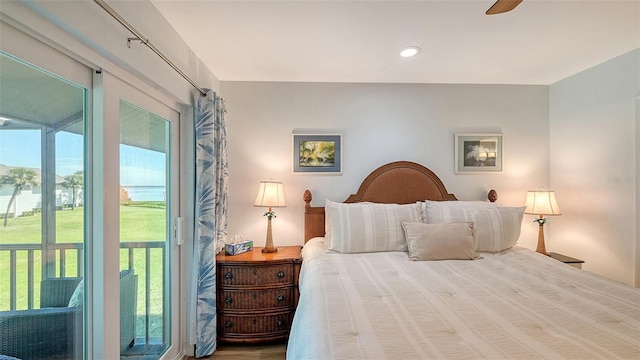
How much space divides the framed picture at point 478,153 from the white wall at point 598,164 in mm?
593

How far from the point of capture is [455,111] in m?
2.97

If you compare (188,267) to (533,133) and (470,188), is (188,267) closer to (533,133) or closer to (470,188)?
(470,188)

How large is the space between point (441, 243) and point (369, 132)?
1.31 m

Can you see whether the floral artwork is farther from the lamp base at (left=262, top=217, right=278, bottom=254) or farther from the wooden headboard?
the lamp base at (left=262, top=217, right=278, bottom=254)

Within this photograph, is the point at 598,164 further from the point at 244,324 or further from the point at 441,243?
the point at 244,324

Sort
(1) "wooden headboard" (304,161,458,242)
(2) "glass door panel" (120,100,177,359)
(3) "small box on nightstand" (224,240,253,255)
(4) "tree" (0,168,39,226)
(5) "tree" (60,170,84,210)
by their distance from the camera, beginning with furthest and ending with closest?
(1) "wooden headboard" (304,161,458,242), (3) "small box on nightstand" (224,240,253,255), (2) "glass door panel" (120,100,177,359), (5) "tree" (60,170,84,210), (4) "tree" (0,168,39,226)

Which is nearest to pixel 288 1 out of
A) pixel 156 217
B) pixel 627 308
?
pixel 156 217

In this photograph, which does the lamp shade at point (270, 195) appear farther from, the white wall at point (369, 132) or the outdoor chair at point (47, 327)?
the outdoor chair at point (47, 327)

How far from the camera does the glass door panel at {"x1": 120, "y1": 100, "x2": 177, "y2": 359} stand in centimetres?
161

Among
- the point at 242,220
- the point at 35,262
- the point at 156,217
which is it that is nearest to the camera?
the point at 35,262

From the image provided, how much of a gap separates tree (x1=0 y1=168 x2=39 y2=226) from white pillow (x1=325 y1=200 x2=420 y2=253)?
1818 mm

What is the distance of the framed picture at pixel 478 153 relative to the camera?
2.97m

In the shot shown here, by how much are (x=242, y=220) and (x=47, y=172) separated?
180 cm

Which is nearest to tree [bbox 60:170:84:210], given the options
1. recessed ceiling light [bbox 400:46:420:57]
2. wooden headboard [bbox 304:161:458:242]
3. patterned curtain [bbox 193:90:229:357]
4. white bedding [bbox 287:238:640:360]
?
patterned curtain [bbox 193:90:229:357]
